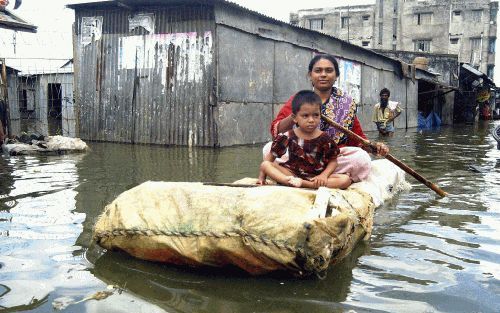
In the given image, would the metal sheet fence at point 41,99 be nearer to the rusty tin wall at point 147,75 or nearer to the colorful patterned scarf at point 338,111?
the rusty tin wall at point 147,75

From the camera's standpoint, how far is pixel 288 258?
2350 mm

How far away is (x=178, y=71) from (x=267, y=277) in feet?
27.4

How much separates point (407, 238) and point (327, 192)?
105 centimetres

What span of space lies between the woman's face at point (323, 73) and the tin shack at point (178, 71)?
6.10 metres

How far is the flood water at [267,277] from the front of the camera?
221 centimetres

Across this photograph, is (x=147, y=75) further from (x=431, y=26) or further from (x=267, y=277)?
(x=431, y=26)

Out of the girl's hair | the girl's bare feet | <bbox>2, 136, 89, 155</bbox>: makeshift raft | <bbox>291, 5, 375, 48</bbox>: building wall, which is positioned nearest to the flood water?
the girl's bare feet

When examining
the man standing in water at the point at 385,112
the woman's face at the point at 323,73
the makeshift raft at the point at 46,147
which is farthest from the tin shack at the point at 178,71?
the woman's face at the point at 323,73

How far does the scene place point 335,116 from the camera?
161 inches

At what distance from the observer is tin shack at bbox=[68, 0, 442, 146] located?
32.8 feet

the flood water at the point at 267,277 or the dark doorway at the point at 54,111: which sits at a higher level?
the dark doorway at the point at 54,111

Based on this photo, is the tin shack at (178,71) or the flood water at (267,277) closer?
the flood water at (267,277)

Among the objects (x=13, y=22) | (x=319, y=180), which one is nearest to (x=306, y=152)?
(x=319, y=180)

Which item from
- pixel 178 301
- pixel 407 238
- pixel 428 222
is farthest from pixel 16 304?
pixel 428 222
